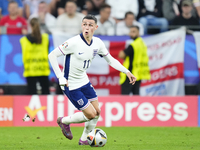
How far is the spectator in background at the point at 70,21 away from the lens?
1114cm

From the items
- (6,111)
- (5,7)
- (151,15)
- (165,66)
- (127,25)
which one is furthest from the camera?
(5,7)

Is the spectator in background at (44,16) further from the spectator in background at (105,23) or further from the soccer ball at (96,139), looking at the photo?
the soccer ball at (96,139)

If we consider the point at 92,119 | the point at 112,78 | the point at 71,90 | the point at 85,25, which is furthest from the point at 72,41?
the point at 112,78

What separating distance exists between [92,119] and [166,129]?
2861 mm

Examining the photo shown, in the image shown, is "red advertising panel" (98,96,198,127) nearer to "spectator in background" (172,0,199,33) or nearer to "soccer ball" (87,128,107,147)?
"spectator in background" (172,0,199,33)

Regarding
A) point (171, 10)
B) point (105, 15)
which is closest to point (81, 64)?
point (105, 15)

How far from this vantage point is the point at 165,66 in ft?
35.7

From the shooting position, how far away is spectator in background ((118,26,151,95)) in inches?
379

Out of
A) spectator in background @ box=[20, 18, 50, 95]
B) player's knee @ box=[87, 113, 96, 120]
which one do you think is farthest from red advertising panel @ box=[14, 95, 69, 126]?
player's knee @ box=[87, 113, 96, 120]

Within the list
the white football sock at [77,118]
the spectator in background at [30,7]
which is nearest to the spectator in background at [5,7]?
the spectator in background at [30,7]

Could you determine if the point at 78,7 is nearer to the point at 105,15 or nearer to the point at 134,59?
the point at 105,15

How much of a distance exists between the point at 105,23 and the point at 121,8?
1.18 meters

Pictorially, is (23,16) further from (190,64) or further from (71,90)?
(71,90)

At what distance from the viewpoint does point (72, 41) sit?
6.14 metres
